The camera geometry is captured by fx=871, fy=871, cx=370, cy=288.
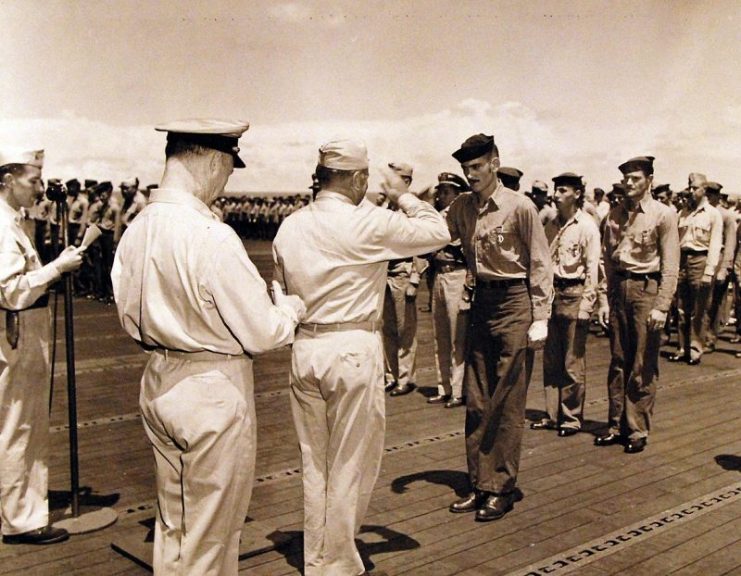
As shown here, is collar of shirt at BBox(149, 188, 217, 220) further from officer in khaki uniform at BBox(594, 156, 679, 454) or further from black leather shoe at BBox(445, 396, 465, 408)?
black leather shoe at BBox(445, 396, 465, 408)

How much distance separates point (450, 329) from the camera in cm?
733

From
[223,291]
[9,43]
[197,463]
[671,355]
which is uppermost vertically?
[9,43]

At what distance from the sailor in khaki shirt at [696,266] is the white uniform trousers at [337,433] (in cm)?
635

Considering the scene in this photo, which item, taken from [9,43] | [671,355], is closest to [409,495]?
[671,355]

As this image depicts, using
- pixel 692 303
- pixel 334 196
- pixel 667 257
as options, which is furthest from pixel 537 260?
pixel 692 303

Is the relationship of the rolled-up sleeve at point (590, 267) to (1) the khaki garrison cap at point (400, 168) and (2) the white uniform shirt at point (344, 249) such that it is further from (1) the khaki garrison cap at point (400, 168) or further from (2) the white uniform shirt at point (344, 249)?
(2) the white uniform shirt at point (344, 249)

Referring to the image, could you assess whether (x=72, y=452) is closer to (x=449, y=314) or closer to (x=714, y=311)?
(x=449, y=314)

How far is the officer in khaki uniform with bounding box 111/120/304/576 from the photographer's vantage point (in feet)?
8.59

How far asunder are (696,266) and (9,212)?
752 centimetres

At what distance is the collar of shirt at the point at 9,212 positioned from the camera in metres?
4.11

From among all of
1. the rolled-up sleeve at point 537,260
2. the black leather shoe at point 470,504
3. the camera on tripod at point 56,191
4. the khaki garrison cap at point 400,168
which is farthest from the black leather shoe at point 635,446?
the camera on tripod at point 56,191

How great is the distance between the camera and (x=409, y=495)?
494 centimetres

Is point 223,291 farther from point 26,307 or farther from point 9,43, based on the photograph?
point 9,43

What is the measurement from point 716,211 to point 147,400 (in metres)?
7.70
